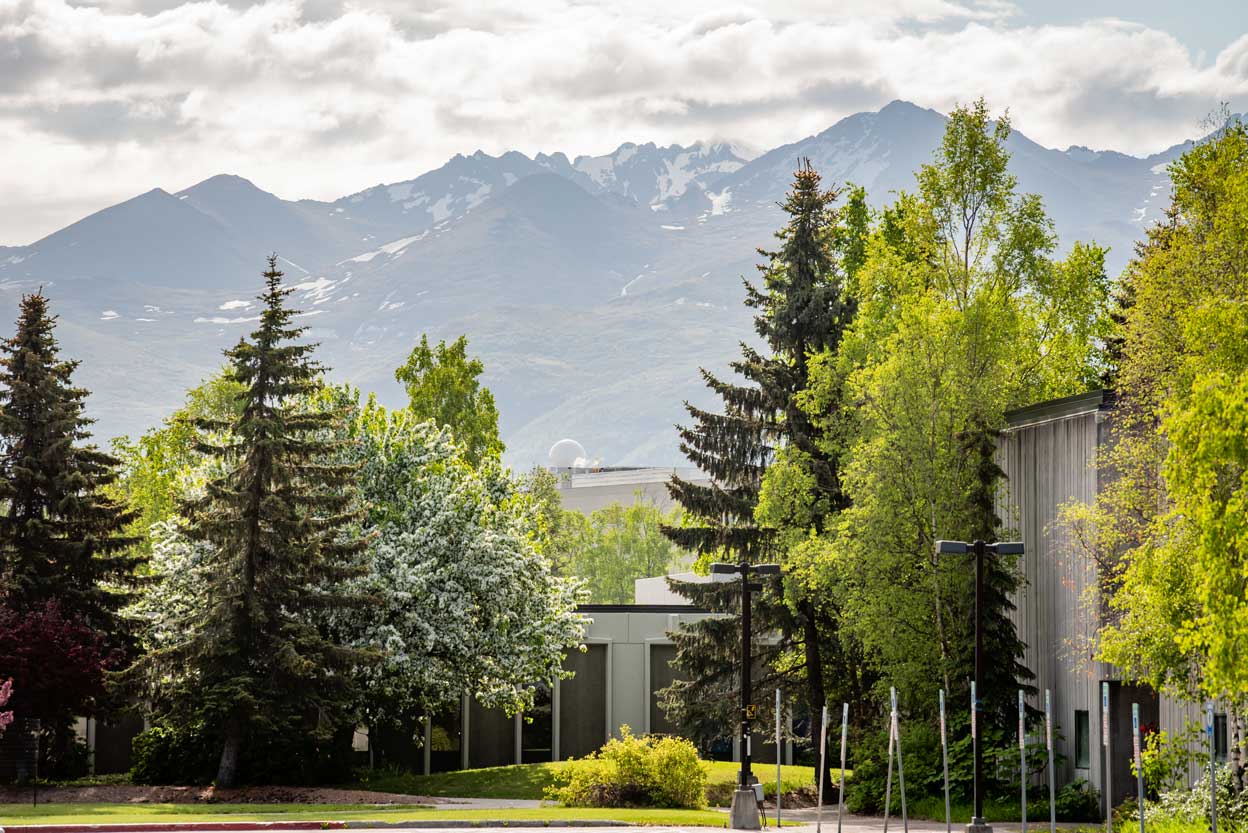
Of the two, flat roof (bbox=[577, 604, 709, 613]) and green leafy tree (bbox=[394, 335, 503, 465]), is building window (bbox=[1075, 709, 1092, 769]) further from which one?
green leafy tree (bbox=[394, 335, 503, 465])

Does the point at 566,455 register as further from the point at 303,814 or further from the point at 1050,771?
the point at 1050,771

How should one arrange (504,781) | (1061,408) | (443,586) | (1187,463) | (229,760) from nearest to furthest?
(1187,463) → (1061,408) → (229,760) → (443,586) → (504,781)

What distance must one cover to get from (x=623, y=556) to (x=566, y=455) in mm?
74710

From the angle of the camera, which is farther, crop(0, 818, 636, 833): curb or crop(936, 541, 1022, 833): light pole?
crop(0, 818, 636, 833): curb

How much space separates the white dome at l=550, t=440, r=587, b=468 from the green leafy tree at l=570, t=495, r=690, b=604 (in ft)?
227

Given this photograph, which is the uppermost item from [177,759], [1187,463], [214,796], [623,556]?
→ [623,556]

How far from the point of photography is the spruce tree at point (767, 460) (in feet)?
128

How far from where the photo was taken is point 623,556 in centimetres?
12088

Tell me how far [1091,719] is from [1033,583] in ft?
13.1

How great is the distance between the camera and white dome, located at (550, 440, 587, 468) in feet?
635

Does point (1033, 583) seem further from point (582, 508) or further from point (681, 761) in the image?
point (582, 508)

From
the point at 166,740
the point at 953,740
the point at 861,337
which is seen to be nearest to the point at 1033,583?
the point at 953,740

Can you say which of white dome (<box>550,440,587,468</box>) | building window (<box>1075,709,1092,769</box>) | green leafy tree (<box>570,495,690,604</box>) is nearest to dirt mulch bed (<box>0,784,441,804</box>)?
building window (<box>1075,709,1092,769</box>)

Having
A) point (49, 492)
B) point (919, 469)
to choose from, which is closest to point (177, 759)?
point (49, 492)
